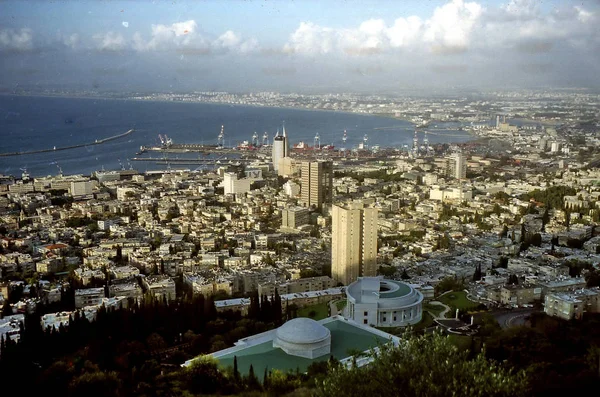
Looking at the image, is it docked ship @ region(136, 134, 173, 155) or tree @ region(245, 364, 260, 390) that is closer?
tree @ region(245, 364, 260, 390)

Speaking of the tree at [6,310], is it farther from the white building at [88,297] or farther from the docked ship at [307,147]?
the docked ship at [307,147]

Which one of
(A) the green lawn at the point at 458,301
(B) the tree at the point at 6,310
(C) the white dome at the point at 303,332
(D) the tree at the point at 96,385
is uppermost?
(C) the white dome at the point at 303,332

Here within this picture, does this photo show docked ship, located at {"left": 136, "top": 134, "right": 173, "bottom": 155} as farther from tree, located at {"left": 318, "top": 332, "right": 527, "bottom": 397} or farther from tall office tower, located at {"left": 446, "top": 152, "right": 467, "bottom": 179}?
tree, located at {"left": 318, "top": 332, "right": 527, "bottom": 397}

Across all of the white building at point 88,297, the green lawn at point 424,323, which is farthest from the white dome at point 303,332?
the white building at point 88,297

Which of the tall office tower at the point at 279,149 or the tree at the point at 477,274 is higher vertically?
the tall office tower at the point at 279,149

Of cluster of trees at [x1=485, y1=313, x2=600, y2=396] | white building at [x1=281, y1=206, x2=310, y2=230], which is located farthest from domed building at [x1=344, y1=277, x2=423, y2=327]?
white building at [x1=281, y1=206, x2=310, y2=230]

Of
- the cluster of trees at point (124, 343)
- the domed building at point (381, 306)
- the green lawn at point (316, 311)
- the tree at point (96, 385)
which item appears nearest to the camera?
the tree at point (96, 385)
